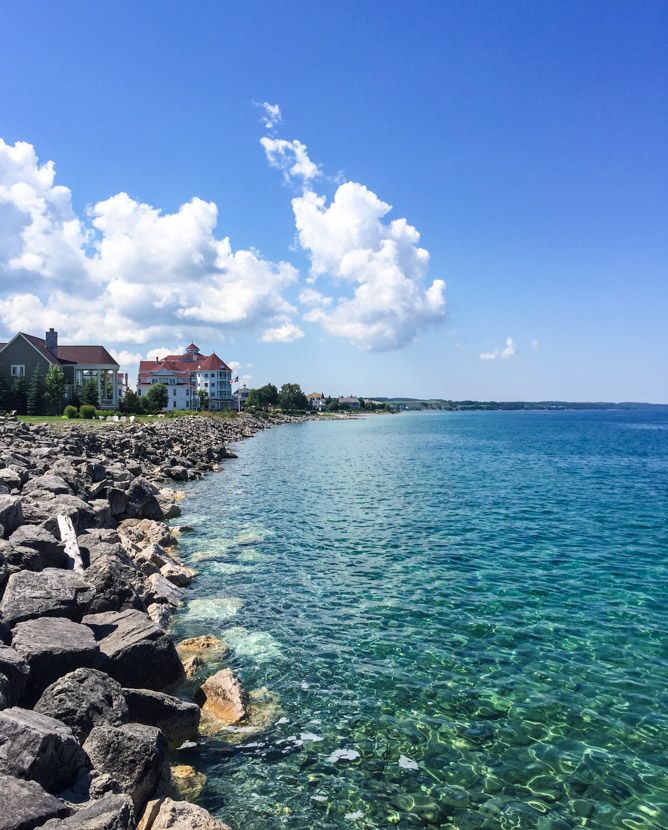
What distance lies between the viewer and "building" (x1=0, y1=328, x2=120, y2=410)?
93.4 meters

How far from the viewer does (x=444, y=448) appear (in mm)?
83500

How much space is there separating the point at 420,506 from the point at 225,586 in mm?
17463

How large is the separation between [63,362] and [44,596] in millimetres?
99796

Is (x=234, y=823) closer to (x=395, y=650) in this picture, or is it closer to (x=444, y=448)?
(x=395, y=650)

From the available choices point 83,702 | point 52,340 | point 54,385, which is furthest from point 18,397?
point 83,702

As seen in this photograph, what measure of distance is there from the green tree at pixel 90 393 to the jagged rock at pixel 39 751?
96628 mm

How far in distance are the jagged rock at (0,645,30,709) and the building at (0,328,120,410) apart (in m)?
92.5

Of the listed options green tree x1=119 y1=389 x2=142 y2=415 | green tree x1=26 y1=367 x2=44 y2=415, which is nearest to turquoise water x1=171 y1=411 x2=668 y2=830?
green tree x1=26 y1=367 x2=44 y2=415

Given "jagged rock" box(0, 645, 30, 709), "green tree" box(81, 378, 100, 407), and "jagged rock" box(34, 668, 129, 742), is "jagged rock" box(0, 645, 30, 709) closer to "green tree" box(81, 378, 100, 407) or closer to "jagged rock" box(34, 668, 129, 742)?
"jagged rock" box(34, 668, 129, 742)

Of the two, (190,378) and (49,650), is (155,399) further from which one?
(49,650)

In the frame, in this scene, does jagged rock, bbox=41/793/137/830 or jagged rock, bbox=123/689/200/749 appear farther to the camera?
jagged rock, bbox=123/689/200/749

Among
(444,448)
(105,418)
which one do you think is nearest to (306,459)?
(444,448)

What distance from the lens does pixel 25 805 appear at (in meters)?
5.73

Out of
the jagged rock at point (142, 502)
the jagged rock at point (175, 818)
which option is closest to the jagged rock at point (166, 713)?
the jagged rock at point (175, 818)
